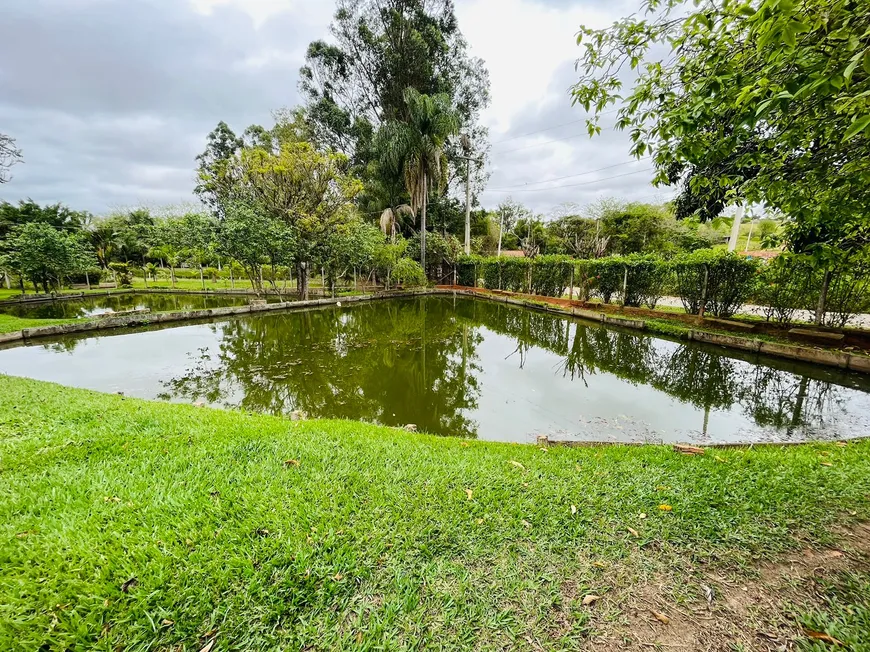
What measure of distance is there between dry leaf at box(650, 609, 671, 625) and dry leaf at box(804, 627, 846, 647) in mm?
518

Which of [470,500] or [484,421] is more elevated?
[470,500]

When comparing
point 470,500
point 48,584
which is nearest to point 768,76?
point 470,500

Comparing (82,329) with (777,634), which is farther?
(82,329)

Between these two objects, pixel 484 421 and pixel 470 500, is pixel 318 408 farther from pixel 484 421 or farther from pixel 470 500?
pixel 470 500

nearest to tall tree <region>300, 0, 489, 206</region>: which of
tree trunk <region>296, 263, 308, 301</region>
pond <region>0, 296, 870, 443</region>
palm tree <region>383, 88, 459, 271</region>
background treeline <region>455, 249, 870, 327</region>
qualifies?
palm tree <region>383, 88, 459, 271</region>

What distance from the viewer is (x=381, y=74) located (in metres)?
20.3

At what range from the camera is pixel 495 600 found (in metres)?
1.53

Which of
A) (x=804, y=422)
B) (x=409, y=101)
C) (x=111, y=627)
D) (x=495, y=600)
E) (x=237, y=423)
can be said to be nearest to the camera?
(x=111, y=627)

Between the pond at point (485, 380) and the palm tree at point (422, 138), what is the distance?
12.0 metres

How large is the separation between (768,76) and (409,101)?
1896 centimetres

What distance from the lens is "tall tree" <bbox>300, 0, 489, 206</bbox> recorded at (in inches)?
753

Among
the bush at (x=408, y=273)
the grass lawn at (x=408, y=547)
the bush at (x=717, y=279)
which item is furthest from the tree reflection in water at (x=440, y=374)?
the bush at (x=408, y=273)

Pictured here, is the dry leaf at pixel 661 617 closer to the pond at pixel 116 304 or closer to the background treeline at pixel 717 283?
the background treeline at pixel 717 283

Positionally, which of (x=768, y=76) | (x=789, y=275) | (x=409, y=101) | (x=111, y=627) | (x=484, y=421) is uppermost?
(x=409, y=101)
